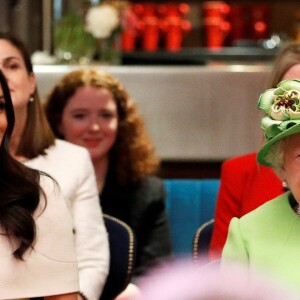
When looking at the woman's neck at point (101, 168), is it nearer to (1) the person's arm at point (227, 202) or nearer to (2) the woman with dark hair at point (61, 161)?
(2) the woman with dark hair at point (61, 161)

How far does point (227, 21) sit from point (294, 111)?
5.97m

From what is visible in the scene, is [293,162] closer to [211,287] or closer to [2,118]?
[2,118]

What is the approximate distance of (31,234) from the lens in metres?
1.57

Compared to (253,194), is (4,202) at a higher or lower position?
higher

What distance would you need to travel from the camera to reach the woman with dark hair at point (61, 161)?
226cm

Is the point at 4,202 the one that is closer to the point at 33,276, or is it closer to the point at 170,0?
the point at 33,276

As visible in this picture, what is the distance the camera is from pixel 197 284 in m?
0.39

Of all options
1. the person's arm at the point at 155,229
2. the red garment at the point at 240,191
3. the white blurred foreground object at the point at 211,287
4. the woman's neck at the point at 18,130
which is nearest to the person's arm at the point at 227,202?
the red garment at the point at 240,191

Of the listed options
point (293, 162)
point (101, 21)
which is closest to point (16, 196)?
point (293, 162)

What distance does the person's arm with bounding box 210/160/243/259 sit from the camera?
7.64 ft

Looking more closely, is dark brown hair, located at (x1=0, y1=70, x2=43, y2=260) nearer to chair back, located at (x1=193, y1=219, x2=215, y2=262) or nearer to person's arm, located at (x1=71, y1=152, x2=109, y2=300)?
person's arm, located at (x1=71, y1=152, x2=109, y2=300)

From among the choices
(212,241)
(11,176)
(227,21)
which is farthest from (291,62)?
(227,21)

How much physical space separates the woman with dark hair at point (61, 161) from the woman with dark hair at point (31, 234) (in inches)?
22.3

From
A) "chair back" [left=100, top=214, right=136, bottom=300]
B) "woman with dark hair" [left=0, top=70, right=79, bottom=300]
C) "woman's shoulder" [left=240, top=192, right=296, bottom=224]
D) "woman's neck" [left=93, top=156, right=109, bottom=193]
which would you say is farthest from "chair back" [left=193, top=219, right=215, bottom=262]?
"woman's shoulder" [left=240, top=192, right=296, bottom=224]
